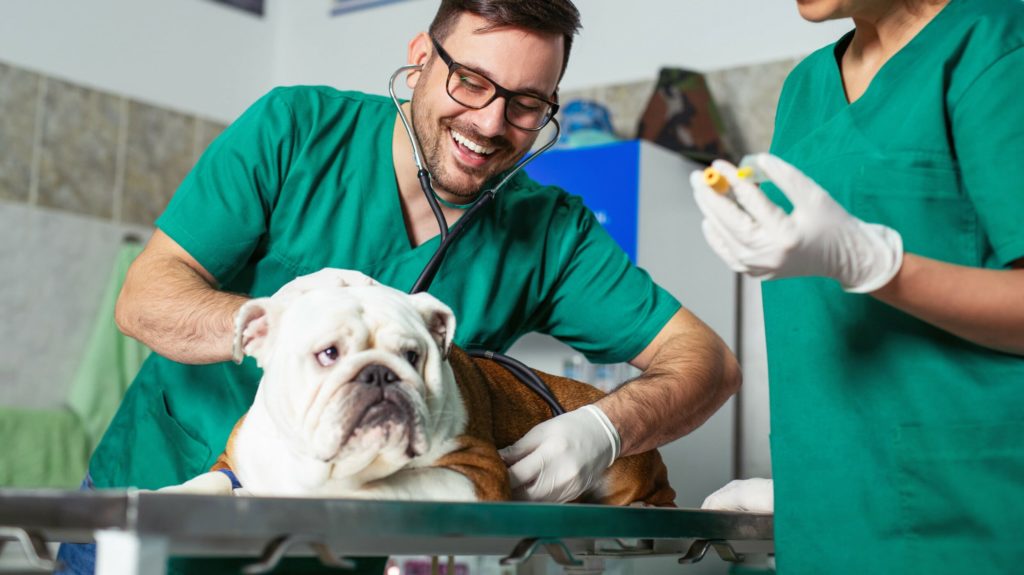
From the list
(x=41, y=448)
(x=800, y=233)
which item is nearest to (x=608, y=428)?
(x=800, y=233)

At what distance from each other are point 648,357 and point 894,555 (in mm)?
649

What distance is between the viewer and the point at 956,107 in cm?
98

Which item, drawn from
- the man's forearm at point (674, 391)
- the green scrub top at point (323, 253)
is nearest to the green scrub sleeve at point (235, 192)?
the green scrub top at point (323, 253)

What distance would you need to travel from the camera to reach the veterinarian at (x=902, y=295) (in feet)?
2.99

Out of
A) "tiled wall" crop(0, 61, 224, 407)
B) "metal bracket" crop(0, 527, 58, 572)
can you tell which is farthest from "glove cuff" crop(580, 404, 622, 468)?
"tiled wall" crop(0, 61, 224, 407)

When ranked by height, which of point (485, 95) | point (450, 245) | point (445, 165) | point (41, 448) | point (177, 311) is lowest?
point (41, 448)

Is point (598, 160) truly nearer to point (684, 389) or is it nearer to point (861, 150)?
point (684, 389)

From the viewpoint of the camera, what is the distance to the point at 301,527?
0.84 meters

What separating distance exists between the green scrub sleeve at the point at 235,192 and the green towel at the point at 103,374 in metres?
Result: 1.91

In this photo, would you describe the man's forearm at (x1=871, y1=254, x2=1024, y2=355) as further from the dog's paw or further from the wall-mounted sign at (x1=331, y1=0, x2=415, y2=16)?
the wall-mounted sign at (x1=331, y1=0, x2=415, y2=16)

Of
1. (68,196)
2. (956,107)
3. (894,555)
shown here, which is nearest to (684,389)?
(894,555)

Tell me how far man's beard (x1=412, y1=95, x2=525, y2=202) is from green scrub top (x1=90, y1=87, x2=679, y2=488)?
62mm

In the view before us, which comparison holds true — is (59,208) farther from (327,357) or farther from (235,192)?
(327,357)

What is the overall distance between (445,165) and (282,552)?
2.57 feet
